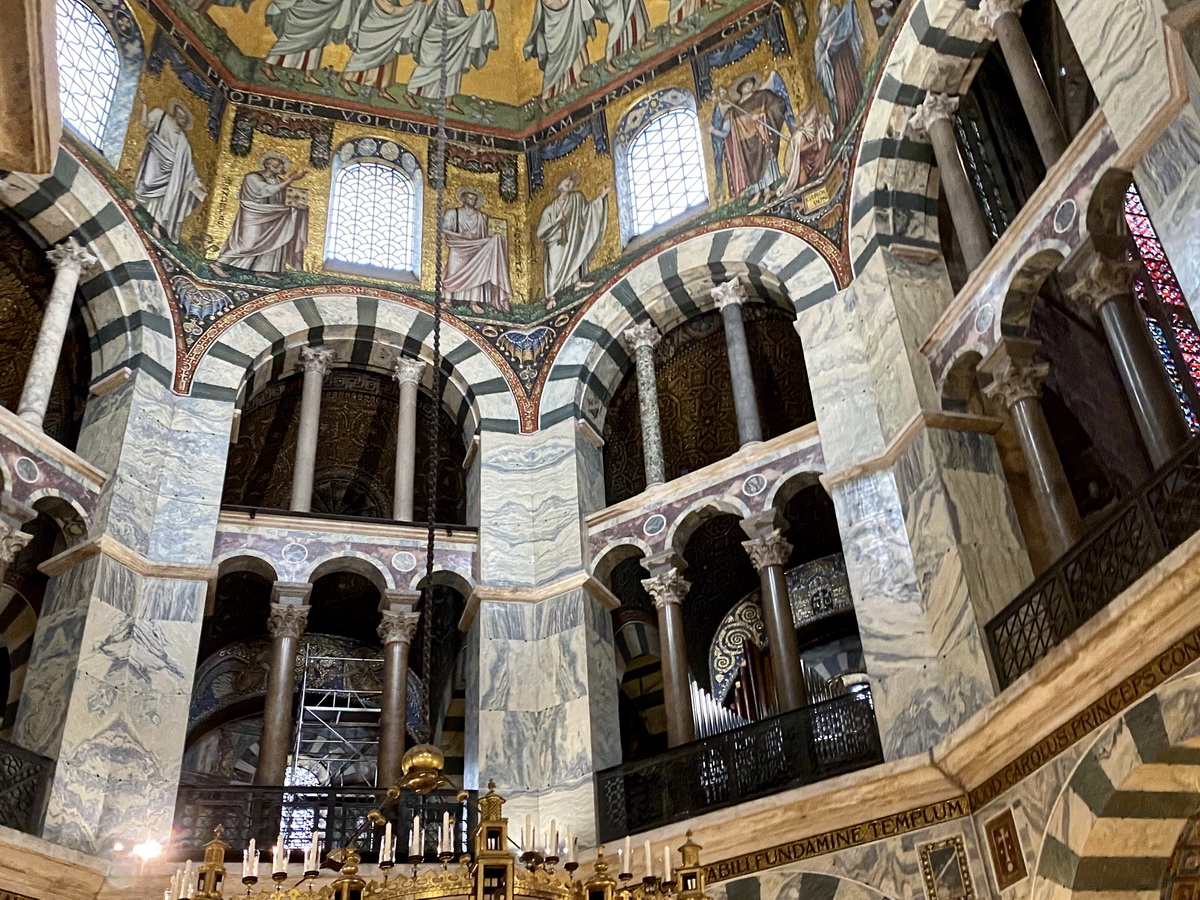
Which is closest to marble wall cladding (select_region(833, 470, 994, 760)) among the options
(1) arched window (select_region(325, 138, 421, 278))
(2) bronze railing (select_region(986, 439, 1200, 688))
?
(2) bronze railing (select_region(986, 439, 1200, 688))

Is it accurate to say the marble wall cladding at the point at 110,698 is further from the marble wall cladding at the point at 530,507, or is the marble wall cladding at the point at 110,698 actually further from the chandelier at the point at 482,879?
the chandelier at the point at 482,879

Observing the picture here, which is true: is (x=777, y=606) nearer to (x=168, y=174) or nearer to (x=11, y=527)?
(x=11, y=527)

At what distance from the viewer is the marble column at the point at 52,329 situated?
11.0 meters

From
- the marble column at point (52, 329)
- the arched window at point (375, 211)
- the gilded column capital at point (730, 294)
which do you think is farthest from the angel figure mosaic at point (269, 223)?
the gilded column capital at point (730, 294)

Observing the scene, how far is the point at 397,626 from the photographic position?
1179 cm

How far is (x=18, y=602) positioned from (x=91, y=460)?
2053 mm

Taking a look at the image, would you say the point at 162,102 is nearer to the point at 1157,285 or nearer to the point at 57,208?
the point at 57,208

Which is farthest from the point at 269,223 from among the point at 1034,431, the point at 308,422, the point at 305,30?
the point at 1034,431

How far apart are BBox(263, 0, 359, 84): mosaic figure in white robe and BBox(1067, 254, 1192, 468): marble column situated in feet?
32.6

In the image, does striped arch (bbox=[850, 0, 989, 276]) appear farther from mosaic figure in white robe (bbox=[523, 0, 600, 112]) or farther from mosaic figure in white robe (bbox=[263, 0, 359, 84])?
mosaic figure in white robe (bbox=[263, 0, 359, 84])

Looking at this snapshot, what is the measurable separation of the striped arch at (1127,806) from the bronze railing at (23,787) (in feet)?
22.9

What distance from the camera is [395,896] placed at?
206 inches

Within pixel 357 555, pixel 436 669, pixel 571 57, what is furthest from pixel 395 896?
pixel 571 57

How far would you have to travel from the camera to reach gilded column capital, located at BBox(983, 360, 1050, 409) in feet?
31.6
